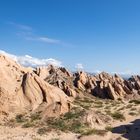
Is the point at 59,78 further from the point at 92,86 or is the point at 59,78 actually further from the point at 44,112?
the point at 44,112

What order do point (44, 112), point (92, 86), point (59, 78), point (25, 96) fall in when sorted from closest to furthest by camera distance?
1. point (44, 112)
2. point (25, 96)
3. point (59, 78)
4. point (92, 86)

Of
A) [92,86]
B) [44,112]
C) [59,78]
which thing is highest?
[59,78]

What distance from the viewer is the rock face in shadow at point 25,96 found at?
4409 centimetres

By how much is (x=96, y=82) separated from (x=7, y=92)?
42.2 m

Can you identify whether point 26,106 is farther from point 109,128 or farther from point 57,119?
point 109,128

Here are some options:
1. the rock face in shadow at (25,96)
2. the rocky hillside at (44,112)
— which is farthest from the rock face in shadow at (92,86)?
the rock face in shadow at (25,96)

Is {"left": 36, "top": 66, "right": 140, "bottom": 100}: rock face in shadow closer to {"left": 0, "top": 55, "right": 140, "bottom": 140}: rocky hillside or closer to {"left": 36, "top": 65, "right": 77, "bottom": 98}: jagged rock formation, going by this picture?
{"left": 36, "top": 65, "right": 77, "bottom": 98}: jagged rock formation

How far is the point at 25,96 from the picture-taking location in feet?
155

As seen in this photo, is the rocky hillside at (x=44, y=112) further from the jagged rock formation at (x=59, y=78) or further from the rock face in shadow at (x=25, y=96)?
the jagged rock formation at (x=59, y=78)

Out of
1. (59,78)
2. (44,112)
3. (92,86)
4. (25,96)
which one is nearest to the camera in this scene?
(44,112)

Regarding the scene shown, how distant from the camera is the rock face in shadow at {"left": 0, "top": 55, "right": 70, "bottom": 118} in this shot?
44.1m

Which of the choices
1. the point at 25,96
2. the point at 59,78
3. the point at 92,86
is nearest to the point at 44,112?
the point at 25,96

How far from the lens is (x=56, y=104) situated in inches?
1773

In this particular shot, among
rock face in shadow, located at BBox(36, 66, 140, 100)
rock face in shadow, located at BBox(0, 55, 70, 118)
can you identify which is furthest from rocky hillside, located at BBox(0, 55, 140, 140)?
rock face in shadow, located at BBox(36, 66, 140, 100)
